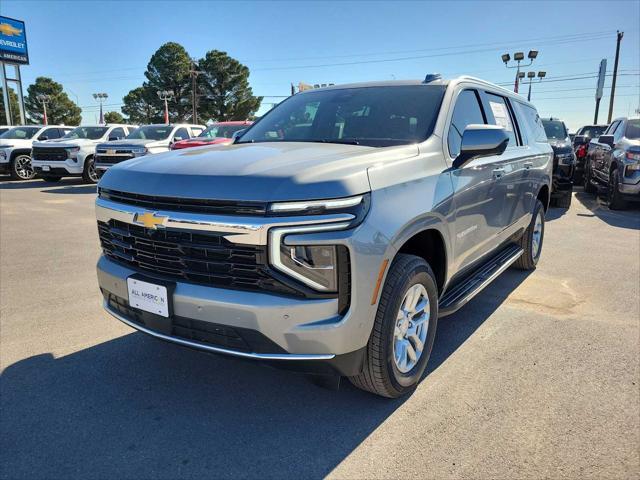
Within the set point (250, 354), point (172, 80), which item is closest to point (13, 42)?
point (172, 80)

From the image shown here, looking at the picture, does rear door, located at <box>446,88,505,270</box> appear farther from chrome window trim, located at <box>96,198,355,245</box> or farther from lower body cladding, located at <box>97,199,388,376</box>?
chrome window trim, located at <box>96,198,355,245</box>

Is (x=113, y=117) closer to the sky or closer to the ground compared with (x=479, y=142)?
closer to the sky

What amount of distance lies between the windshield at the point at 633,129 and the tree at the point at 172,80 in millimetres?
58900

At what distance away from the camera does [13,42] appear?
32562 millimetres

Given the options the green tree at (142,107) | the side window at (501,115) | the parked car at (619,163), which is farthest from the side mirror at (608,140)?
the green tree at (142,107)

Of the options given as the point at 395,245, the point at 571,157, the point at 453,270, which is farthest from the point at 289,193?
the point at 571,157

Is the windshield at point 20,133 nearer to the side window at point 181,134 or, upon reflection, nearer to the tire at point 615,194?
the side window at point 181,134

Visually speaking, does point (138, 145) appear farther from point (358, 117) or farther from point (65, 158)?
point (358, 117)

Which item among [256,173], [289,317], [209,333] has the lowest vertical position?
[209,333]

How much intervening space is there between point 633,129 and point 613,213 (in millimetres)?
1992

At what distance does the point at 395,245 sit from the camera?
96.5 inches

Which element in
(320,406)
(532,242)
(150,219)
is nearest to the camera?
(150,219)

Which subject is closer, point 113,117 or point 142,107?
point 142,107

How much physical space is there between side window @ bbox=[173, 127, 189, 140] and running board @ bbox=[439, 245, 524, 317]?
1175cm
